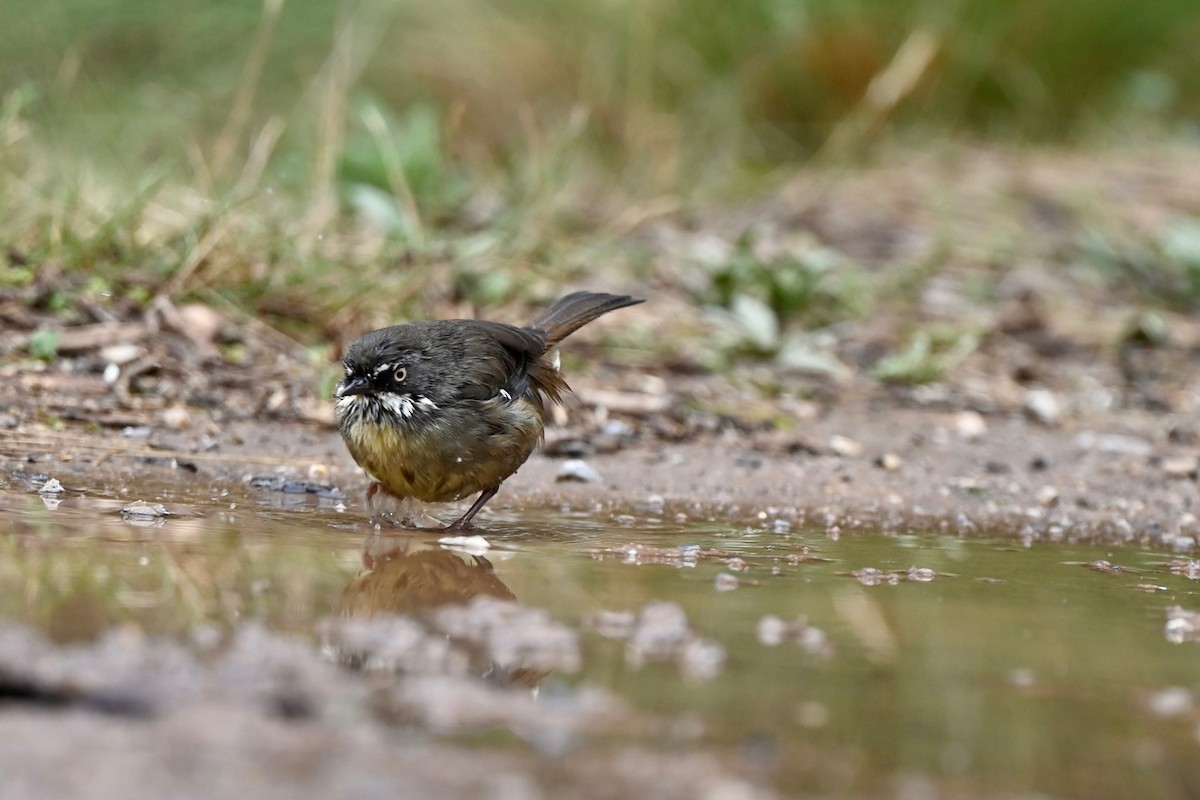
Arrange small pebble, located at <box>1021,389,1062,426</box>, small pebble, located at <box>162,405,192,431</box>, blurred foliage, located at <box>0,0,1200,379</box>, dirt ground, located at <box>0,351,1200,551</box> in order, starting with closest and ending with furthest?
dirt ground, located at <box>0,351,1200,551</box>
small pebble, located at <box>162,405,192,431</box>
blurred foliage, located at <box>0,0,1200,379</box>
small pebble, located at <box>1021,389,1062,426</box>

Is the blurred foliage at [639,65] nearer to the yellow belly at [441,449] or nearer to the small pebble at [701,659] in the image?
the yellow belly at [441,449]

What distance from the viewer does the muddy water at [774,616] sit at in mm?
2518

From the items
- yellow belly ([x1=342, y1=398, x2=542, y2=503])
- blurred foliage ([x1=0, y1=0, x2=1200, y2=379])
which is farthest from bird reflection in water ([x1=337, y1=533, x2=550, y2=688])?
blurred foliage ([x1=0, y1=0, x2=1200, y2=379])

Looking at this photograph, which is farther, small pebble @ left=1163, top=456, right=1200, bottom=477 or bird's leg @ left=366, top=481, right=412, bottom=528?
small pebble @ left=1163, top=456, right=1200, bottom=477

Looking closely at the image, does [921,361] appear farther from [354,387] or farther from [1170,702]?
[1170,702]

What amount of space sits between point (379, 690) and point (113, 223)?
4302 millimetres

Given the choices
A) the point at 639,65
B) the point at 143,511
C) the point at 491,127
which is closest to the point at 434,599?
the point at 143,511

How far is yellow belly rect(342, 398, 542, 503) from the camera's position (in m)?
4.79

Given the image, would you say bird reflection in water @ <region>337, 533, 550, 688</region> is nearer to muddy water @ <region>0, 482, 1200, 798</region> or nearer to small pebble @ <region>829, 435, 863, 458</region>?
muddy water @ <region>0, 482, 1200, 798</region>

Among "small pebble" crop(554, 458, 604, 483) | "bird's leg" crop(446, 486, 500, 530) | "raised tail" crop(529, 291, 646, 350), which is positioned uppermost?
"raised tail" crop(529, 291, 646, 350)

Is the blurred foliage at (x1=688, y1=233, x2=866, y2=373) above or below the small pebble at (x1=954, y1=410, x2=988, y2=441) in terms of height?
above

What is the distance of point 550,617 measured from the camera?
10.8 ft

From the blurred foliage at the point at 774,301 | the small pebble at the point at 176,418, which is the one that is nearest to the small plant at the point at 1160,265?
the blurred foliage at the point at 774,301

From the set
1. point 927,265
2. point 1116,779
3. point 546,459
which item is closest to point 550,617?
point 1116,779
